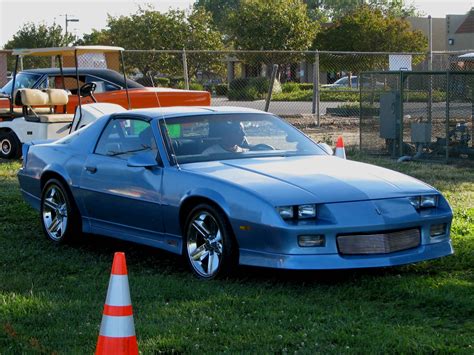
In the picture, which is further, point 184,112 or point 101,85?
point 101,85

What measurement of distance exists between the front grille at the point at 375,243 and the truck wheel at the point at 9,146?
10.4 meters

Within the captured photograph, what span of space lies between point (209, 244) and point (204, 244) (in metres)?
0.06

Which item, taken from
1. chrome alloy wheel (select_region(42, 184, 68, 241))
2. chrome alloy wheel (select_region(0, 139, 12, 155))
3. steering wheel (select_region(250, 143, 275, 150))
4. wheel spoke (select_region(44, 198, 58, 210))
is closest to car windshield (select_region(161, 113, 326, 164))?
steering wheel (select_region(250, 143, 275, 150))

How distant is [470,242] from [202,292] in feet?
9.41

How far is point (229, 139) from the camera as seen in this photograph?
8117 millimetres

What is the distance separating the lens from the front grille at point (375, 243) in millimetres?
6703

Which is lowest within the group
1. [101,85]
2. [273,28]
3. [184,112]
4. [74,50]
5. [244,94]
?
[244,94]

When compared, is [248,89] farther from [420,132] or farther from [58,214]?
[58,214]

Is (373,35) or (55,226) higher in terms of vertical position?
(373,35)

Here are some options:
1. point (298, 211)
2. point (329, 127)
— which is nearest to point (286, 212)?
point (298, 211)

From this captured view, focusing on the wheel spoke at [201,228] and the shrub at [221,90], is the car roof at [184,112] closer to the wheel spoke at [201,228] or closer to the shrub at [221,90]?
the wheel spoke at [201,228]

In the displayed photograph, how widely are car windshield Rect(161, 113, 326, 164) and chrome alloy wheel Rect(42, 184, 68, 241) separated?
1411mm

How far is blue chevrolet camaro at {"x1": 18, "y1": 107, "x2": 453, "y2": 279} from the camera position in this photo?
22.1ft

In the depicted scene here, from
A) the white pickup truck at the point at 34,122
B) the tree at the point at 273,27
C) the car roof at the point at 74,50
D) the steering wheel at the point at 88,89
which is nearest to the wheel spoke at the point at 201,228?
the white pickup truck at the point at 34,122
